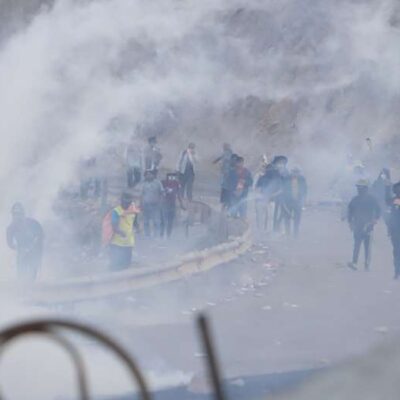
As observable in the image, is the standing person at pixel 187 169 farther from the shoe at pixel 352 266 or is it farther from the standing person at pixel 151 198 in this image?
the shoe at pixel 352 266

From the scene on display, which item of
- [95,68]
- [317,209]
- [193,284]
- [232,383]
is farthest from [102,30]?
[232,383]

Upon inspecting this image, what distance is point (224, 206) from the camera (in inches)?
563

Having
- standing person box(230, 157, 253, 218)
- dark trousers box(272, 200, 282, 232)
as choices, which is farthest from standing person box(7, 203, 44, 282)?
dark trousers box(272, 200, 282, 232)

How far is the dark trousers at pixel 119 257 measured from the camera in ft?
32.8

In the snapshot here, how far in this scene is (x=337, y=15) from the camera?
2402 centimetres

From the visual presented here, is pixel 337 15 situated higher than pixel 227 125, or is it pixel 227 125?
pixel 337 15

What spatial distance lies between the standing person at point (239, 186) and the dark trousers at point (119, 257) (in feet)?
12.3

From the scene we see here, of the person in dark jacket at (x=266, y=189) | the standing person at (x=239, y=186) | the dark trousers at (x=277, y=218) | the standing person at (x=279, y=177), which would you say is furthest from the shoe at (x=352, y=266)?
the standing person at (x=239, y=186)

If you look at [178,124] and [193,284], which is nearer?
[193,284]

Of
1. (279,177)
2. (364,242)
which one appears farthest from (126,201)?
(279,177)

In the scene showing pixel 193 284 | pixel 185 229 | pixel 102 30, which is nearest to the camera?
pixel 193 284

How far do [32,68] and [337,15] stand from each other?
28.5 ft

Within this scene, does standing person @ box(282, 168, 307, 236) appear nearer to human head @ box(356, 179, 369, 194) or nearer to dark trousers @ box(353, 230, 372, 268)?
dark trousers @ box(353, 230, 372, 268)

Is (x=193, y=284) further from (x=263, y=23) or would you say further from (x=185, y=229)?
(x=263, y=23)
